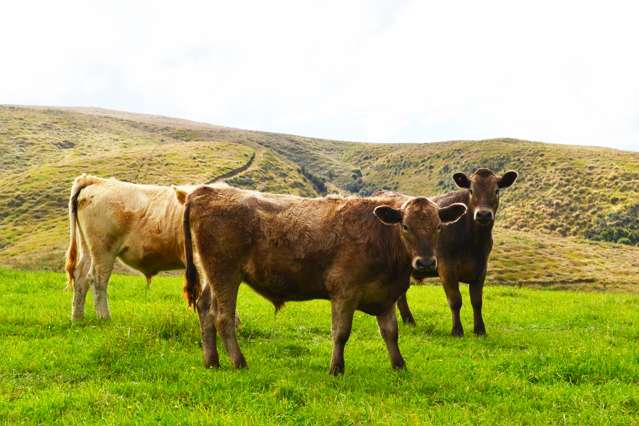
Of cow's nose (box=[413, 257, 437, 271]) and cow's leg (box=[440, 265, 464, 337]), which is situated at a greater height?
cow's nose (box=[413, 257, 437, 271])

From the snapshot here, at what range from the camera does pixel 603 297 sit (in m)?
19.7

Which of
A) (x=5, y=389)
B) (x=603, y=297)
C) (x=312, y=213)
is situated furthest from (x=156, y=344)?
(x=603, y=297)

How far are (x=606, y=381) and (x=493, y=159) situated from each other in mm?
97710

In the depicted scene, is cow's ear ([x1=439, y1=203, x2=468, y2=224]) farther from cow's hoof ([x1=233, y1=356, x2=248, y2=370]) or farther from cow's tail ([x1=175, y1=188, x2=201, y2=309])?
cow's tail ([x1=175, y1=188, x2=201, y2=309])

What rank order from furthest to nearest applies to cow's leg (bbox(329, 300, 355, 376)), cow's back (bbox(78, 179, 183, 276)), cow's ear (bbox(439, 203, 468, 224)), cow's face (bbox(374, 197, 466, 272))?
cow's back (bbox(78, 179, 183, 276))
cow's ear (bbox(439, 203, 468, 224))
cow's leg (bbox(329, 300, 355, 376))
cow's face (bbox(374, 197, 466, 272))

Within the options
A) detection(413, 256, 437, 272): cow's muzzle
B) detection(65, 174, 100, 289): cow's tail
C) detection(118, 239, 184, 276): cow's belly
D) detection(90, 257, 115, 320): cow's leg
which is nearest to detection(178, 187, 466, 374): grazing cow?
detection(413, 256, 437, 272): cow's muzzle

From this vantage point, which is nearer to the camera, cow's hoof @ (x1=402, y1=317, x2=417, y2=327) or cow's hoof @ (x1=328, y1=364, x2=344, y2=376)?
cow's hoof @ (x1=328, y1=364, x2=344, y2=376)

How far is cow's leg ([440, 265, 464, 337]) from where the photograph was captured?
38.6ft

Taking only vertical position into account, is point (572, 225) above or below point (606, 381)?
below

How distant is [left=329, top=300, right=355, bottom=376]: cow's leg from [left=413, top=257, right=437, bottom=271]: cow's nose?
3.53 feet

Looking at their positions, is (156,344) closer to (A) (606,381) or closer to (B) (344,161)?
(A) (606,381)

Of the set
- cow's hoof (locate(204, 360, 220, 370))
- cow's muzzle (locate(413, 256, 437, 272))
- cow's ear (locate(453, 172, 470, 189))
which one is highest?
cow's ear (locate(453, 172, 470, 189))

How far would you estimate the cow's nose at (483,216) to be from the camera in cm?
1166

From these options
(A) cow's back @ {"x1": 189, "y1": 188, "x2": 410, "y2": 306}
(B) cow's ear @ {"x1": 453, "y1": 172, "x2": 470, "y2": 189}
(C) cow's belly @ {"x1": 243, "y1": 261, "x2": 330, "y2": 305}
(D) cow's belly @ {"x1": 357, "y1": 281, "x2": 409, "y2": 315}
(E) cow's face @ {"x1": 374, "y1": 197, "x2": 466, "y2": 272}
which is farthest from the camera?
(B) cow's ear @ {"x1": 453, "y1": 172, "x2": 470, "y2": 189}
